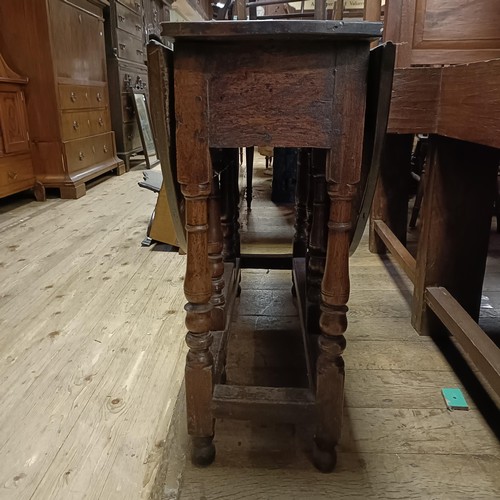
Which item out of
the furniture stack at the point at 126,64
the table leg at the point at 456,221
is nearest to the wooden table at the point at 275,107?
the table leg at the point at 456,221

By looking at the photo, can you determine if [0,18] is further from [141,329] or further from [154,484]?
[154,484]

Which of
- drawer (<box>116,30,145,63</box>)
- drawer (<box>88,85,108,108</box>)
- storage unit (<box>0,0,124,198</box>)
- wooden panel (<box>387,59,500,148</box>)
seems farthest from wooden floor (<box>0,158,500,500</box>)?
drawer (<box>116,30,145,63</box>)

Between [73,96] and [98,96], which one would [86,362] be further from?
[98,96]

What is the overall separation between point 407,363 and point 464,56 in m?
1.12

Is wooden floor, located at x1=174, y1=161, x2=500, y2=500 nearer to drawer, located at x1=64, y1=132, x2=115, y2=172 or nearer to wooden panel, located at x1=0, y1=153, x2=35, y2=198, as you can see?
wooden panel, located at x1=0, y1=153, x2=35, y2=198

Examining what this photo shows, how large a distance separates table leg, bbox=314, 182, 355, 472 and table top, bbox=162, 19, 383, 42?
0.79 ft

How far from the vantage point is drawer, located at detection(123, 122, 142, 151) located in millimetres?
4695

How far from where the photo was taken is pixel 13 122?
3041 mm

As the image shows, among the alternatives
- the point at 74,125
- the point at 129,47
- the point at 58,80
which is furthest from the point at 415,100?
the point at 129,47

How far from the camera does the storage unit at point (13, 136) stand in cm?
292

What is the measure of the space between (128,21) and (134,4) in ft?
1.07

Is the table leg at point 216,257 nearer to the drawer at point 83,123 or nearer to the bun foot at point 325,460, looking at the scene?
the bun foot at point 325,460

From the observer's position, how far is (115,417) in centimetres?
109

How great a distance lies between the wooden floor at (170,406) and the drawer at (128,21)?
11.1 ft
